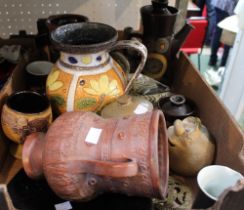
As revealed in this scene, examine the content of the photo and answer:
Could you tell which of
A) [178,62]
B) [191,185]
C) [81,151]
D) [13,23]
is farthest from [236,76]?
[81,151]

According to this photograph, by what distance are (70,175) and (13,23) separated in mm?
956

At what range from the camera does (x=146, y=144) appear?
1.66 ft

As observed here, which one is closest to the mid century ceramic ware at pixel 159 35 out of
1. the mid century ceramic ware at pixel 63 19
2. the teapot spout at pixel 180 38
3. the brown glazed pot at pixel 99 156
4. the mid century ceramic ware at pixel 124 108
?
the teapot spout at pixel 180 38

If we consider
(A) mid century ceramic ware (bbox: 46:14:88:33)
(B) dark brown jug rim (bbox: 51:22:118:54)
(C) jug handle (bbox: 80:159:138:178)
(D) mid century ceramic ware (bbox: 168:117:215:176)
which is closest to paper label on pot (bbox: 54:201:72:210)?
(C) jug handle (bbox: 80:159:138:178)

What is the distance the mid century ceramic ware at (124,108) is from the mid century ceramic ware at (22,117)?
0.14 metres

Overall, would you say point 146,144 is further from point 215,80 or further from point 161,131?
point 215,80

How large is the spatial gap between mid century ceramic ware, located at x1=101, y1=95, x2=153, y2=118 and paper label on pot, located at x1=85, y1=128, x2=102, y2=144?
13cm

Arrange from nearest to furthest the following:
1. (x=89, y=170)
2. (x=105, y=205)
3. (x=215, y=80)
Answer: (x=89, y=170) → (x=105, y=205) → (x=215, y=80)

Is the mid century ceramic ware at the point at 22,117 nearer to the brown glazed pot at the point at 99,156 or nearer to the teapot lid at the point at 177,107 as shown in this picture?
the brown glazed pot at the point at 99,156

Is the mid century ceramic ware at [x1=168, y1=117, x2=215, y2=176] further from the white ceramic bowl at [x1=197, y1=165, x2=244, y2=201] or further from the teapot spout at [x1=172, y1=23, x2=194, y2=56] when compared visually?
the teapot spout at [x1=172, y1=23, x2=194, y2=56]

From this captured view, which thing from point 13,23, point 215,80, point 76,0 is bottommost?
point 215,80

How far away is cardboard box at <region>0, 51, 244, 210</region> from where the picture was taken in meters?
0.51

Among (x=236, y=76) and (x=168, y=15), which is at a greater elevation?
(x=168, y=15)

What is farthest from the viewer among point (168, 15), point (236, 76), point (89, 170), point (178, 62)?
point (236, 76)
